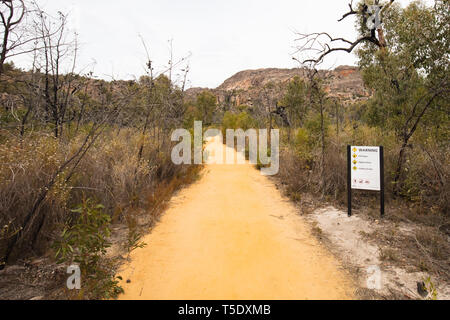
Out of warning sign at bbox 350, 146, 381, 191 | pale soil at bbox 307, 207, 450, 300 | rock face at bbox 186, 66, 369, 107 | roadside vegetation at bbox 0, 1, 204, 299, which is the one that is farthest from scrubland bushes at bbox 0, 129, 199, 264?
rock face at bbox 186, 66, 369, 107

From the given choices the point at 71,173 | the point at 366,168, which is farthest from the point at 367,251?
the point at 71,173

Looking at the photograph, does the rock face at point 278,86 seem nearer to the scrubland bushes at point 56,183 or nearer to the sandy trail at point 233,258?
the sandy trail at point 233,258

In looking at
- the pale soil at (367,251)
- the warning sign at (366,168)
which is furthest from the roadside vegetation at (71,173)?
the warning sign at (366,168)

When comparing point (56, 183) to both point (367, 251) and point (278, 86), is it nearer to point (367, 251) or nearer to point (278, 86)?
point (367, 251)

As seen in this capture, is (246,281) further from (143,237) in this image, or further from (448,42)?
(448,42)

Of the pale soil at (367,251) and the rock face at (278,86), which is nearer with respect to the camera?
the pale soil at (367,251)

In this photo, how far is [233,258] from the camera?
3.10 m

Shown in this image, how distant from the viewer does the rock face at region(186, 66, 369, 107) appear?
8.31 metres

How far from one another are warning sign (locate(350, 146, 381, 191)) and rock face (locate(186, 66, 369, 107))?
3.06m

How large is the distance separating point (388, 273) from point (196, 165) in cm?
657

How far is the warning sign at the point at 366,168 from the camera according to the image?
4.24 metres

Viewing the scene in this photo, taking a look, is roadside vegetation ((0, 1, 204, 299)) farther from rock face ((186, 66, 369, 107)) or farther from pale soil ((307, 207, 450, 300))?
rock face ((186, 66, 369, 107))

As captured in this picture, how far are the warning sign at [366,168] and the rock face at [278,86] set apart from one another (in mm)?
3059

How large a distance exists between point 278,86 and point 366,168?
10866mm
